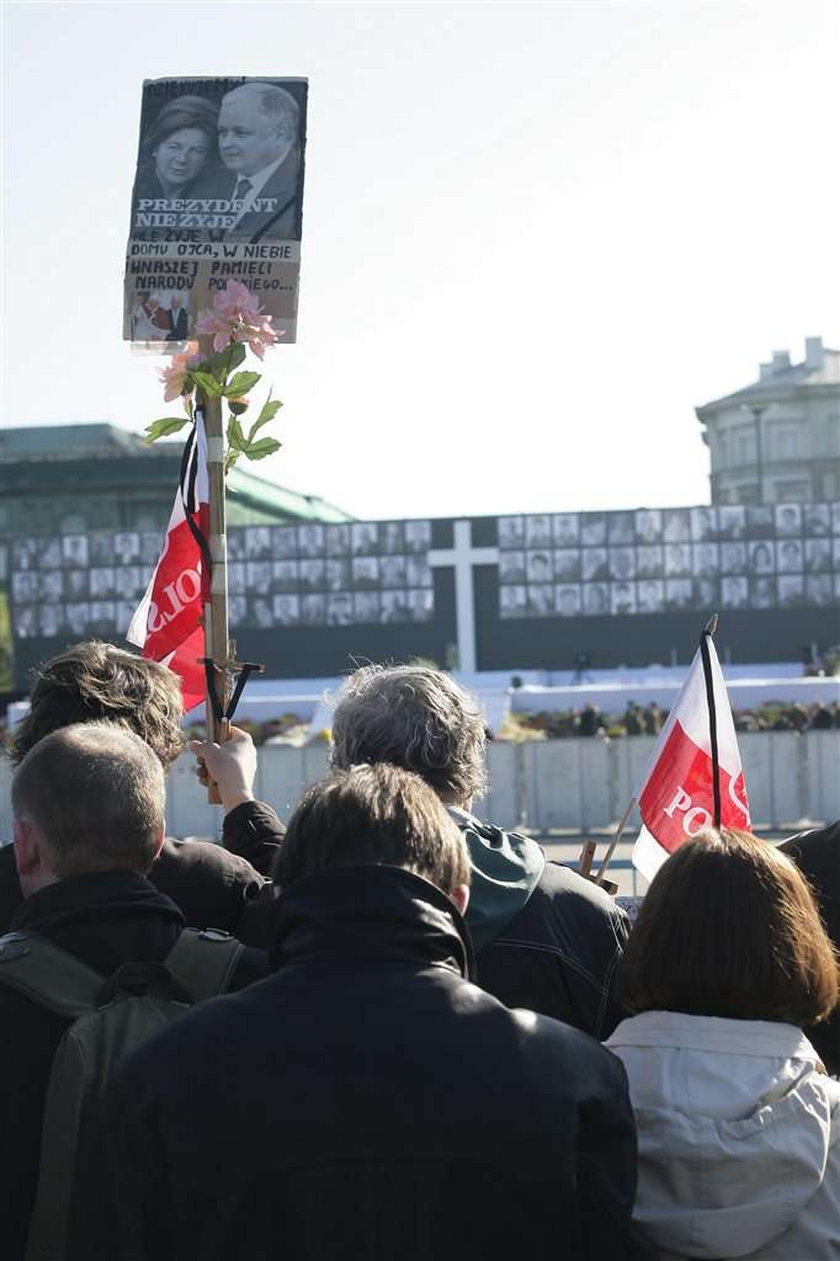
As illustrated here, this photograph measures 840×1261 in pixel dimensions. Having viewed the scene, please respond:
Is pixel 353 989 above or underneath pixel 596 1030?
above

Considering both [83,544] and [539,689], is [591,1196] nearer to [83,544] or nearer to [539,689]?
[539,689]

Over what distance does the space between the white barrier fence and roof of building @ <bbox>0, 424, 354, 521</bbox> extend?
55367 millimetres

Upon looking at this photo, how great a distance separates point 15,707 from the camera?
3189cm

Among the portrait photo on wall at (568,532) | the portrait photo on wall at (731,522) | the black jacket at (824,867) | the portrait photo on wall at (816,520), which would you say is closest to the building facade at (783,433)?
the portrait photo on wall at (816,520)

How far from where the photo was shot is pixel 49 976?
244 cm

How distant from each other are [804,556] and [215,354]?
4032cm

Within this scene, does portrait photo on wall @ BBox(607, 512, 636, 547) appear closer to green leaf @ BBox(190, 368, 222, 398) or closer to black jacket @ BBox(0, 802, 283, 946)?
green leaf @ BBox(190, 368, 222, 398)

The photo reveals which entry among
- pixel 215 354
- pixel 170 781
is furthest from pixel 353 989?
pixel 170 781

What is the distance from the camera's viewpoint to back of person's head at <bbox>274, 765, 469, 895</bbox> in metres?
2.17

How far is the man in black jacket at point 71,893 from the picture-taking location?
2.43 metres

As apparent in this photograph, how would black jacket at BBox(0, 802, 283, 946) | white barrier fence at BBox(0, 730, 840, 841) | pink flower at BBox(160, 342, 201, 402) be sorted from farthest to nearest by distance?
white barrier fence at BBox(0, 730, 840, 841) < pink flower at BBox(160, 342, 201, 402) < black jacket at BBox(0, 802, 283, 946)

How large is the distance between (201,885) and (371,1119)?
1078mm

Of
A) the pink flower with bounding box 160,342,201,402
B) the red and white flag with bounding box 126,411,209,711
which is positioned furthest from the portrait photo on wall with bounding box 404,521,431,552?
the pink flower with bounding box 160,342,201,402

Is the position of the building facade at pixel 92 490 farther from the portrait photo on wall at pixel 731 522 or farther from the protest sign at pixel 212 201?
the protest sign at pixel 212 201
